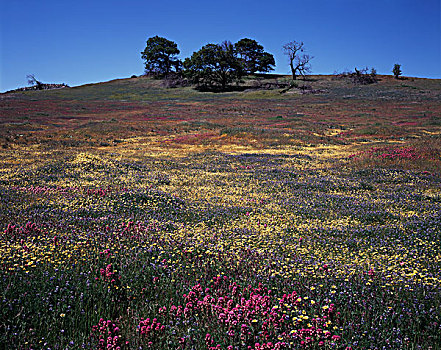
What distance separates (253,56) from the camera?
128 m

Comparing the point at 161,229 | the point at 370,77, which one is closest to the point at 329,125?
the point at 161,229

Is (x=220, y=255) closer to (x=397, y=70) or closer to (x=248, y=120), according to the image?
(x=248, y=120)

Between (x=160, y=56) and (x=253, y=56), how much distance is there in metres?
38.4

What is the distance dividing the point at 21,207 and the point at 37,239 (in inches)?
134

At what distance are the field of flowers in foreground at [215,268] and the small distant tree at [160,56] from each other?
123 m

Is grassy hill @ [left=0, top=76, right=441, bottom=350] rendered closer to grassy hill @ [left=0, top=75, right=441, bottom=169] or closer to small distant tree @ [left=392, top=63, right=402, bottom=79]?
grassy hill @ [left=0, top=75, right=441, bottom=169]

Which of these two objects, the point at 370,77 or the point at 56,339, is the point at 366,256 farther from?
the point at 370,77


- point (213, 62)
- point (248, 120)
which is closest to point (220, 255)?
point (248, 120)

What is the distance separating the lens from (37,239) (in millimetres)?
7020

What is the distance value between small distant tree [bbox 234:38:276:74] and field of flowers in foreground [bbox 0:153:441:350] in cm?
11947

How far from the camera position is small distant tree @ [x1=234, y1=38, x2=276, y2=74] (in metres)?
125

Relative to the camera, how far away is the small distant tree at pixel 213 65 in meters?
106

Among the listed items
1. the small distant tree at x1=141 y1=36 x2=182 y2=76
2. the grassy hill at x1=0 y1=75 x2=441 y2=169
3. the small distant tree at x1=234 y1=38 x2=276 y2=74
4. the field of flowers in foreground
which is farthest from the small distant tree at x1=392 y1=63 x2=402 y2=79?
the field of flowers in foreground

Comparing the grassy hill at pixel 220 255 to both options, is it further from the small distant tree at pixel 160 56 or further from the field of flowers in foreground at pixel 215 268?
the small distant tree at pixel 160 56
